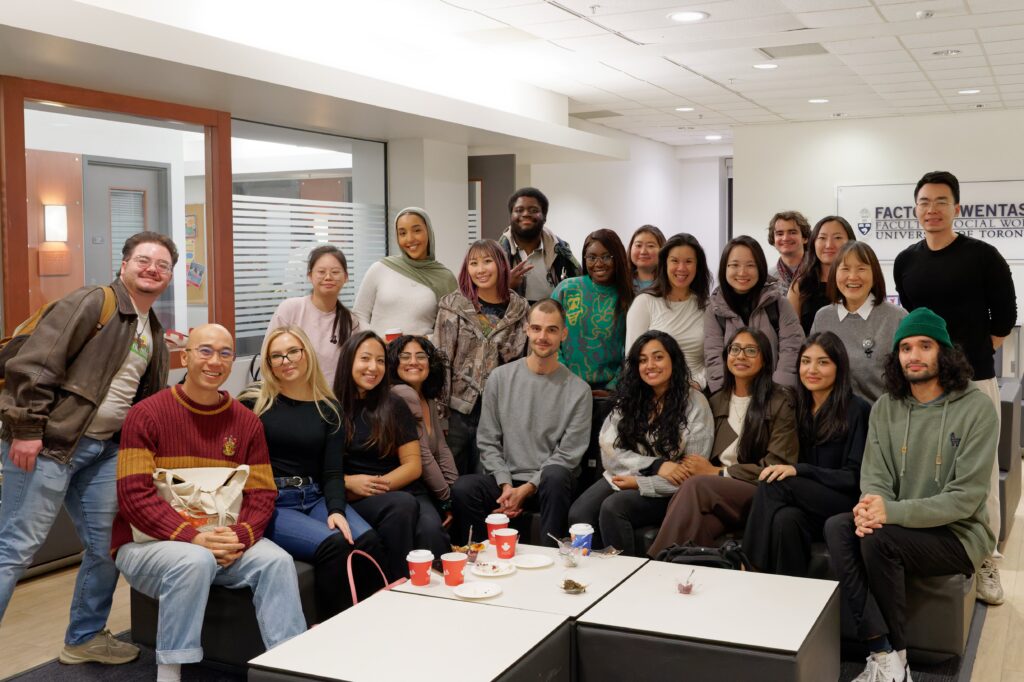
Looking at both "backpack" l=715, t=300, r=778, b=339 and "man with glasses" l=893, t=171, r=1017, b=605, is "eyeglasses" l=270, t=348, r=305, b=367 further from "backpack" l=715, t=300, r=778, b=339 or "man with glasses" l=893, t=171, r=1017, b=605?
"man with glasses" l=893, t=171, r=1017, b=605

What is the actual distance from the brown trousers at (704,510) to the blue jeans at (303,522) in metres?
1.18

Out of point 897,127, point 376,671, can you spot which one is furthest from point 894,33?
point 376,671

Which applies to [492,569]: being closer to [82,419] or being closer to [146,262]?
[82,419]

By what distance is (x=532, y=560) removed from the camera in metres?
3.25

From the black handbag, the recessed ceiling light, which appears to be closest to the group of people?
the black handbag

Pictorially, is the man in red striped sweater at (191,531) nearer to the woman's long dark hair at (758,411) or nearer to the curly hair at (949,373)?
the woman's long dark hair at (758,411)

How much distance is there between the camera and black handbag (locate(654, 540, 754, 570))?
3.28 metres

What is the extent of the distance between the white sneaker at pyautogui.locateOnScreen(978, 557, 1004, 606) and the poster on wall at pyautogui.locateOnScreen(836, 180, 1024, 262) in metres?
6.63

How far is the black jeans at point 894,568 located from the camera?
3408mm

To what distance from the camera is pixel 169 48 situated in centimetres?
447

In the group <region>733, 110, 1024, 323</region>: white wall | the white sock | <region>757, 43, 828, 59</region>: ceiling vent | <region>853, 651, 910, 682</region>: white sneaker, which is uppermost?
<region>757, 43, 828, 59</region>: ceiling vent

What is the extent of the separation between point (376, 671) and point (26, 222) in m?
3.42

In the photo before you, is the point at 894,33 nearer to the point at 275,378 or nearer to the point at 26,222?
the point at 275,378

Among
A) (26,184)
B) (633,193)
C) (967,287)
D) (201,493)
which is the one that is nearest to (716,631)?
(201,493)
